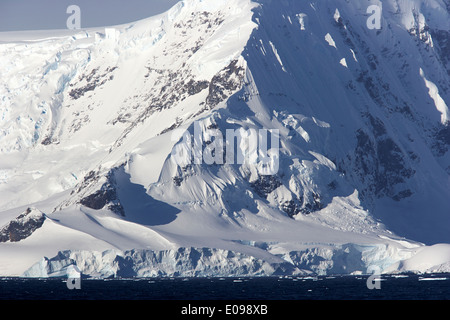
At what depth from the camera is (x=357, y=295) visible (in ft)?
585

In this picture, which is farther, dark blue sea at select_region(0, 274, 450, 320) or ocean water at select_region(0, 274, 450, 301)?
ocean water at select_region(0, 274, 450, 301)
